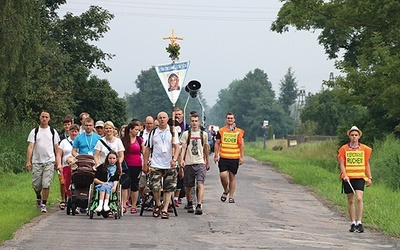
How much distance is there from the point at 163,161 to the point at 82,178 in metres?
1.52

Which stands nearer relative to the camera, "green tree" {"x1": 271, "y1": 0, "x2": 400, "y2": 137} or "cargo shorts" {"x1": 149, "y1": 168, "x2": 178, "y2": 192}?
"cargo shorts" {"x1": 149, "y1": 168, "x2": 178, "y2": 192}

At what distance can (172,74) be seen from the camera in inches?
853

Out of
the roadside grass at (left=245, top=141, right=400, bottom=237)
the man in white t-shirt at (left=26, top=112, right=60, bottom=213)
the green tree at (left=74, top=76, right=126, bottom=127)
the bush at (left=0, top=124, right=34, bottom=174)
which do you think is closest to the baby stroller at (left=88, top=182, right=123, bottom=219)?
the man in white t-shirt at (left=26, top=112, right=60, bottom=213)

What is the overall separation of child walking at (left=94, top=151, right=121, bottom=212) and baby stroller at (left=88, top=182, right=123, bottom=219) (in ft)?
0.27

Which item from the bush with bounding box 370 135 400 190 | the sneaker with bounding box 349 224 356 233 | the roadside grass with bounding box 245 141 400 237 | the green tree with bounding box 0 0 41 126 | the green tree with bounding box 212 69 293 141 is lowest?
the sneaker with bounding box 349 224 356 233

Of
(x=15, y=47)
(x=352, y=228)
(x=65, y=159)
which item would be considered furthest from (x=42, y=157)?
(x=15, y=47)

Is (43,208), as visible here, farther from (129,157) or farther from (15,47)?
(15,47)

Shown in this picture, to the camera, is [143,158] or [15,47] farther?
[15,47]

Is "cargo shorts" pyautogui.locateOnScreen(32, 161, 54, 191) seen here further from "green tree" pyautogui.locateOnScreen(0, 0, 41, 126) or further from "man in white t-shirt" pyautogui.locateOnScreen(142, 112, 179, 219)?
"green tree" pyautogui.locateOnScreen(0, 0, 41, 126)

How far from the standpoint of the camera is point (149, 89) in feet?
589

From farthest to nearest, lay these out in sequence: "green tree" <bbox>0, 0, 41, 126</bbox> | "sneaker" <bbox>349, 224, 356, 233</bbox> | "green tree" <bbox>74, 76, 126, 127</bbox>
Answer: "green tree" <bbox>74, 76, 126, 127</bbox> → "green tree" <bbox>0, 0, 41, 126</bbox> → "sneaker" <bbox>349, 224, 356, 233</bbox>

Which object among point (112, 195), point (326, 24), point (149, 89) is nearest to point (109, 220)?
point (112, 195)

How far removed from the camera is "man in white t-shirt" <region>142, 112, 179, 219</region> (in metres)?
17.7

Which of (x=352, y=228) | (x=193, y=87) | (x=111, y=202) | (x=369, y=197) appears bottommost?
(x=352, y=228)
